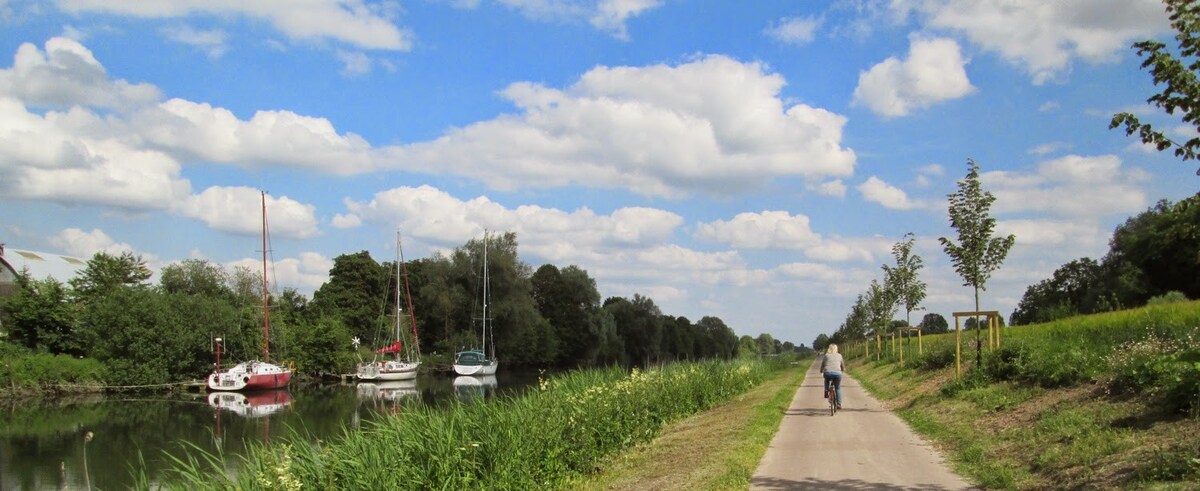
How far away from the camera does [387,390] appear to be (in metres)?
57.7

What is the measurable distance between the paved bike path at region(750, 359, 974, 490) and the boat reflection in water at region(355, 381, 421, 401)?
33.9 meters

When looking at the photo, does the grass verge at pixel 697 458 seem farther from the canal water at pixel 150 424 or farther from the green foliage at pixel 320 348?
the green foliage at pixel 320 348

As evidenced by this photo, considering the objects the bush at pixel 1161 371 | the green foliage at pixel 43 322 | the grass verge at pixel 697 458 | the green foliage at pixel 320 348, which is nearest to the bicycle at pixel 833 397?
the grass verge at pixel 697 458

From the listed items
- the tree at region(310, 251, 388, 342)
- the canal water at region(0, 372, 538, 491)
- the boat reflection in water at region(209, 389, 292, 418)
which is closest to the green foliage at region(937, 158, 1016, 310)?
the canal water at region(0, 372, 538, 491)

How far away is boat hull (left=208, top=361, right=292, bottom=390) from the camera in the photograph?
2169 inches

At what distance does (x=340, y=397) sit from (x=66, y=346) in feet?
64.4

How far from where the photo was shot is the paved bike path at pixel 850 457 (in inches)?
380

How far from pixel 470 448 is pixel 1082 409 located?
893 centimetres

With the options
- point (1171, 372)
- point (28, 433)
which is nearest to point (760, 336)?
point (28, 433)

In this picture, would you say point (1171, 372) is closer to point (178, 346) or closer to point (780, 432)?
point (780, 432)

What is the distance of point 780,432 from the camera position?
48.9 feet

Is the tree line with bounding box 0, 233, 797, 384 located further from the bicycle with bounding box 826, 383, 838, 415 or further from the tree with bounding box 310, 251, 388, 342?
the bicycle with bounding box 826, 383, 838, 415

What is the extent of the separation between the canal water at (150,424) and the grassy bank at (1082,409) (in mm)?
7931

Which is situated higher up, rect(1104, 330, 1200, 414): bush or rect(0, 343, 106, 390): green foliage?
rect(1104, 330, 1200, 414): bush
